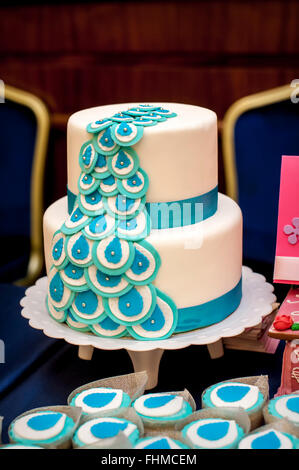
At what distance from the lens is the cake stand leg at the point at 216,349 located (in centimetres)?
147

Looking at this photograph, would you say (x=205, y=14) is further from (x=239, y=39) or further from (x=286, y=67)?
(x=286, y=67)

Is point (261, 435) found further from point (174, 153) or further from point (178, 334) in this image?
point (174, 153)

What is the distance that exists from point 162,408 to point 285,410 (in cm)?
22

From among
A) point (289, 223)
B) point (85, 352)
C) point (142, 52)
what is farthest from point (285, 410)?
point (142, 52)

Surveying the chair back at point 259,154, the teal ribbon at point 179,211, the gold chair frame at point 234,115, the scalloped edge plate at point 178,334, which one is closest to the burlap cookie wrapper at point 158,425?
the scalloped edge plate at point 178,334

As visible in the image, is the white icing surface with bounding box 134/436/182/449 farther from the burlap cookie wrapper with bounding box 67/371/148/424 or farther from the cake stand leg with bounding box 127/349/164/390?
the cake stand leg with bounding box 127/349/164/390

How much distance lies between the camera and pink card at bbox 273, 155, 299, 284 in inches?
53.8

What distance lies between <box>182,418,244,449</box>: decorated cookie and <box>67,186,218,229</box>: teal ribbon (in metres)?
0.45

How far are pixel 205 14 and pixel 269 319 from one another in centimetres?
120

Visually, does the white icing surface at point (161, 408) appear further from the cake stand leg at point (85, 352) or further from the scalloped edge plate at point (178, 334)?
the cake stand leg at point (85, 352)

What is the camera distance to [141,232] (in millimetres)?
1318

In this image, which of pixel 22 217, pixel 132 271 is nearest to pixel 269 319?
pixel 132 271

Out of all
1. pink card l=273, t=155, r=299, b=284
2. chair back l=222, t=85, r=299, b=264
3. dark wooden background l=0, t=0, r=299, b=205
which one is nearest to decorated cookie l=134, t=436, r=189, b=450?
pink card l=273, t=155, r=299, b=284
